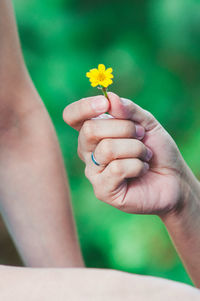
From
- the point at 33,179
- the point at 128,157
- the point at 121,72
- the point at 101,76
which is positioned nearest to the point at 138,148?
the point at 128,157

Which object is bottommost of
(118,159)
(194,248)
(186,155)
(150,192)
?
(186,155)

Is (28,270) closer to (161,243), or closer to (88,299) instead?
(88,299)

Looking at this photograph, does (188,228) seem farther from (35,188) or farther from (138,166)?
(35,188)

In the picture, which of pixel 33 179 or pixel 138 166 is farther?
pixel 33 179

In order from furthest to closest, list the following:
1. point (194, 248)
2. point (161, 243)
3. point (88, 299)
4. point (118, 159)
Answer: point (161, 243) < point (194, 248) < point (118, 159) < point (88, 299)

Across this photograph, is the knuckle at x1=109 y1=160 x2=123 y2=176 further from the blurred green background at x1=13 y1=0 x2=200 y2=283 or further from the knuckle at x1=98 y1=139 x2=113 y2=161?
the blurred green background at x1=13 y1=0 x2=200 y2=283

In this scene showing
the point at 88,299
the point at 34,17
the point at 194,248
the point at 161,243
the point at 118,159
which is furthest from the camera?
the point at 161,243

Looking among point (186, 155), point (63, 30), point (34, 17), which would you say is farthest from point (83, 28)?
point (186, 155)

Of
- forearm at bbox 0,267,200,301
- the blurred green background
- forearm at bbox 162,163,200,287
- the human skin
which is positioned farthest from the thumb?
the blurred green background
